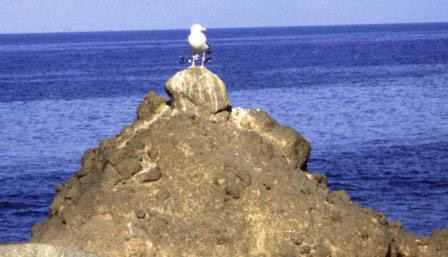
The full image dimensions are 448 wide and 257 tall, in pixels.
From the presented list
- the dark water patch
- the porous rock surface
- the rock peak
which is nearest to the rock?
the porous rock surface

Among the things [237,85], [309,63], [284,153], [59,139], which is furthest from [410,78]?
[284,153]

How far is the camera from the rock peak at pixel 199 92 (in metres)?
15.4

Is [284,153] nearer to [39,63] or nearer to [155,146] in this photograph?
[155,146]

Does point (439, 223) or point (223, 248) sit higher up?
point (223, 248)

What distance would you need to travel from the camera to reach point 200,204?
13.7 metres

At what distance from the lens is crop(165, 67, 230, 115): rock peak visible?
15422mm

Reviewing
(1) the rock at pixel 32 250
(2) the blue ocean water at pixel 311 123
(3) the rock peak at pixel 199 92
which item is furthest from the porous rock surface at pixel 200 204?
(2) the blue ocean water at pixel 311 123

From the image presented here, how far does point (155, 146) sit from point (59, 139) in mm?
30096

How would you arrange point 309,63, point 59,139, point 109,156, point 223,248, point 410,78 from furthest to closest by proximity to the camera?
point 309,63 → point 410,78 → point 59,139 → point 109,156 → point 223,248

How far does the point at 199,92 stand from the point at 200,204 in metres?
2.25

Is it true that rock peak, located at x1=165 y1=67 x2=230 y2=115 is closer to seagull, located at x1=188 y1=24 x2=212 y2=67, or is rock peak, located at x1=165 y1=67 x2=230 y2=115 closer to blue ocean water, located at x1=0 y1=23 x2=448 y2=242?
seagull, located at x1=188 y1=24 x2=212 y2=67

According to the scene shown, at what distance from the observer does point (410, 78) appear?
80125mm

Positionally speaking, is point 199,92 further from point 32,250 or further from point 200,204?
point 32,250

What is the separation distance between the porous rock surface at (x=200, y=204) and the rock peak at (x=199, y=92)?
42 cm
